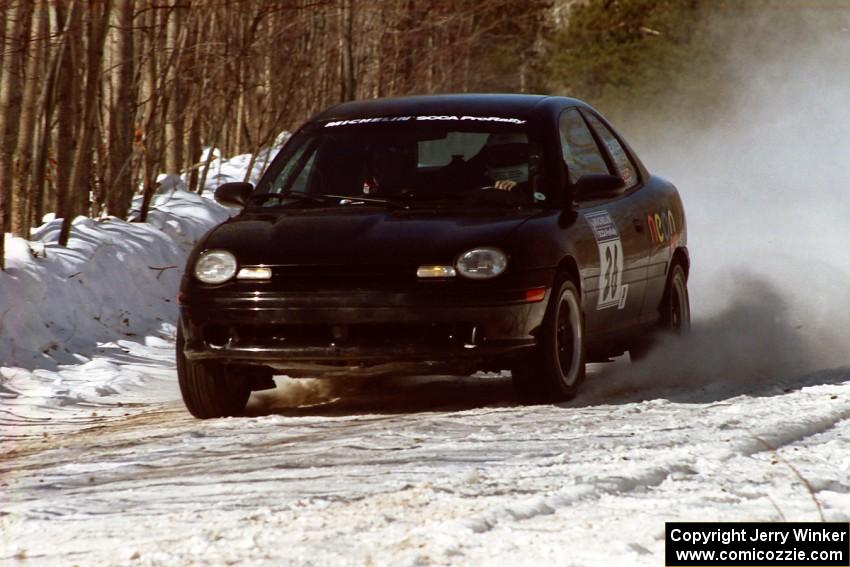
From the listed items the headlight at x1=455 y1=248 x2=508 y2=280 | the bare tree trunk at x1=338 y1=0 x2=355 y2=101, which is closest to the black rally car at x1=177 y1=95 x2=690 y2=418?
the headlight at x1=455 y1=248 x2=508 y2=280

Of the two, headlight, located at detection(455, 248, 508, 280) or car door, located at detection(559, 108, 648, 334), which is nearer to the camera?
headlight, located at detection(455, 248, 508, 280)

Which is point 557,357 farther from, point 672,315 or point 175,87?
point 175,87

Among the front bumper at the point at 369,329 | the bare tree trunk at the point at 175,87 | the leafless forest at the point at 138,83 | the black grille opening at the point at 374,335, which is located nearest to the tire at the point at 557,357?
the front bumper at the point at 369,329

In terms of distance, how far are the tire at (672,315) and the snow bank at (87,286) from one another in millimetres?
3382

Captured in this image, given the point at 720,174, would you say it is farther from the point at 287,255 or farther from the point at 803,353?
the point at 287,255

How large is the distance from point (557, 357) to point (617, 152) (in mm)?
2162

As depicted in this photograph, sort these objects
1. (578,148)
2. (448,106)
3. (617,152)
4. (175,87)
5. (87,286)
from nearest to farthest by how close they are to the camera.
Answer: (448,106) < (578,148) < (617,152) < (87,286) < (175,87)

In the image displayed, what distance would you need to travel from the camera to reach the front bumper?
7.62m

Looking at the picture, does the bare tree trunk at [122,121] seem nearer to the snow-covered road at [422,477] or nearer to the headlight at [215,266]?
the snow-covered road at [422,477]

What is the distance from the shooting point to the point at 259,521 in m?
4.99

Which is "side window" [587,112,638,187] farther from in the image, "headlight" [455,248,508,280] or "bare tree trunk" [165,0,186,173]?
"bare tree trunk" [165,0,186,173]

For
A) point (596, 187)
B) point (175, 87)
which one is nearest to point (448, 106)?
point (596, 187)

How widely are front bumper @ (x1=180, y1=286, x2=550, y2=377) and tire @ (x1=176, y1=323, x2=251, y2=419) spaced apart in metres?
0.14

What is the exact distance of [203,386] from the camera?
798 cm
